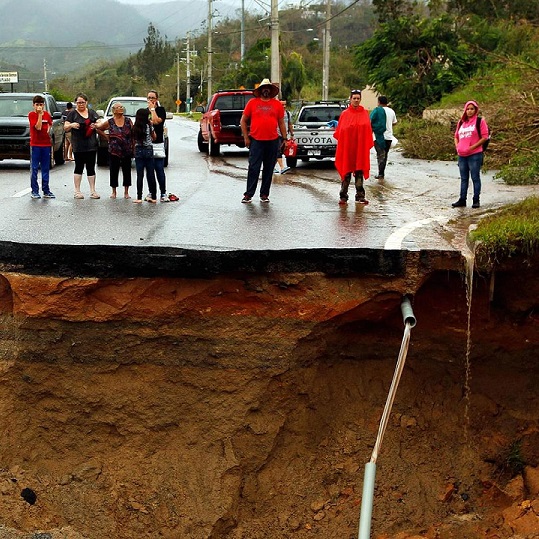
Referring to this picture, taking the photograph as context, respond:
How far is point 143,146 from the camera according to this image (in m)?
11.5

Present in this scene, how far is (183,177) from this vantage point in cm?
1625

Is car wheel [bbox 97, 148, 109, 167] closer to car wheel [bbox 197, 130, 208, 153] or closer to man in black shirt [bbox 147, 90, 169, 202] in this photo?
car wheel [bbox 197, 130, 208, 153]

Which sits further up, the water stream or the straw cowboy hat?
the straw cowboy hat

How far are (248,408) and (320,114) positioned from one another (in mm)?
14288

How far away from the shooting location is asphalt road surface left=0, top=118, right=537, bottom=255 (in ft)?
26.4

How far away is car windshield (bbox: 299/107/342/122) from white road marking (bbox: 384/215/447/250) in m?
10.7

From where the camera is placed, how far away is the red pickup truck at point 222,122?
70.6ft

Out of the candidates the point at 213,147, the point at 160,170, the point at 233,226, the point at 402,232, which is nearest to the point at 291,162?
the point at 213,147

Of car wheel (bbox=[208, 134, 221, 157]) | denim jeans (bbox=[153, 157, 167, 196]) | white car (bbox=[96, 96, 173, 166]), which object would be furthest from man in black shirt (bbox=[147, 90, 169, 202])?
car wheel (bbox=[208, 134, 221, 157])

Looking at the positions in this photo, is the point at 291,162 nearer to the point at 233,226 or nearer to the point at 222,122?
the point at 222,122

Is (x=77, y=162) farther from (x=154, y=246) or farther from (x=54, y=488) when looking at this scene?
(x=54, y=488)

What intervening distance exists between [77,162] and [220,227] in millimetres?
3935

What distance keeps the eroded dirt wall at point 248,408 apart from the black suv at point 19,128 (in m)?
11.1

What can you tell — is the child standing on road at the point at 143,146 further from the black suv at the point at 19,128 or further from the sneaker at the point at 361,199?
the black suv at the point at 19,128
